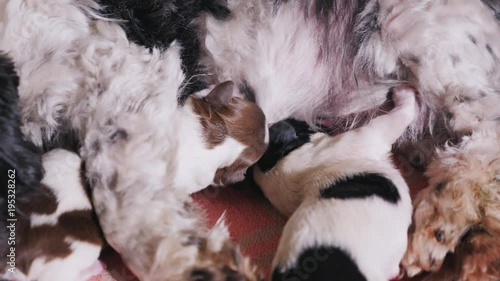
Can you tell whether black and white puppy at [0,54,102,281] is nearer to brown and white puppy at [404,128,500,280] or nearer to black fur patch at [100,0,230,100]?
black fur patch at [100,0,230,100]

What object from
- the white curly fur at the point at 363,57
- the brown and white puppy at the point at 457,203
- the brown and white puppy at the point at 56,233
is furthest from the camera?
the white curly fur at the point at 363,57

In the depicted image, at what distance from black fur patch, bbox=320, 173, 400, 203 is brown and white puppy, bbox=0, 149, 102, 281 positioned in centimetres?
52

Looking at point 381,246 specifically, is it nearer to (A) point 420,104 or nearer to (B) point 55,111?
(A) point 420,104

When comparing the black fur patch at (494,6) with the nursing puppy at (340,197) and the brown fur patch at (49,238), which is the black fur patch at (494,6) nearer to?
the nursing puppy at (340,197)

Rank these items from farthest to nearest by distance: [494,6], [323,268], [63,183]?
1. [494,6]
2. [63,183]
3. [323,268]

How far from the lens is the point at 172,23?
173cm

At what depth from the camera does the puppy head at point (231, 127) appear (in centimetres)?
163

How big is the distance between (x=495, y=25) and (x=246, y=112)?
0.74 m

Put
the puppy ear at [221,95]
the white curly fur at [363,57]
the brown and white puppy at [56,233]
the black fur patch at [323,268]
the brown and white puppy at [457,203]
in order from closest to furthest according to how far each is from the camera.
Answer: the black fur patch at [323,268]
the brown and white puppy at [56,233]
the brown and white puppy at [457,203]
the puppy ear at [221,95]
the white curly fur at [363,57]

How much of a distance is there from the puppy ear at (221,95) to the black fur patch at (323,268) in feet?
1.77

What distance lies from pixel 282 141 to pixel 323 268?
586 mm

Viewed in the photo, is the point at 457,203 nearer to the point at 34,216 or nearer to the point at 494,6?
the point at 494,6

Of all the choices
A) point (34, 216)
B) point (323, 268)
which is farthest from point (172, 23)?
point (323, 268)

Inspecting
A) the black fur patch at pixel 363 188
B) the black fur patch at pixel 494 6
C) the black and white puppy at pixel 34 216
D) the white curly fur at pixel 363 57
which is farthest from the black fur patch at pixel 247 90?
the black fur patch at pixel 494 6
